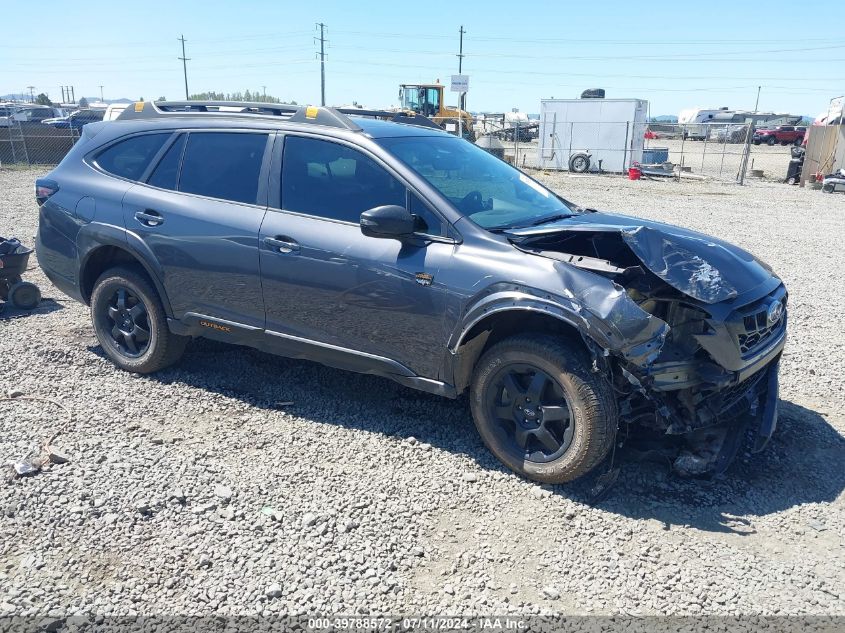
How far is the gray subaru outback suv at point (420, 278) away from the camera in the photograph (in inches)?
136

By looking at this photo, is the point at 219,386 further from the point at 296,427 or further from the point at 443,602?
the point at 443,602

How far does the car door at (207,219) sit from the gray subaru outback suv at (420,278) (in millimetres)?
14

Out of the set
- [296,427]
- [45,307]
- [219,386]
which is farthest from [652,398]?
[45,307]

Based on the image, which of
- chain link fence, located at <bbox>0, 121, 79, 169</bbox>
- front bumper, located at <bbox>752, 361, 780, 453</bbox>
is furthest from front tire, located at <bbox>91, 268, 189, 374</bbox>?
chain link fence, located at <bbox>0, 121, 79, 169</bbox>

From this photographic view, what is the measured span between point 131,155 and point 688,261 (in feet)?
13.2

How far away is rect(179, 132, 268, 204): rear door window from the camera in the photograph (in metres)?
4.51

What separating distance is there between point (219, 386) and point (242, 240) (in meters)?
1.27

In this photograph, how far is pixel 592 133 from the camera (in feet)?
88.5

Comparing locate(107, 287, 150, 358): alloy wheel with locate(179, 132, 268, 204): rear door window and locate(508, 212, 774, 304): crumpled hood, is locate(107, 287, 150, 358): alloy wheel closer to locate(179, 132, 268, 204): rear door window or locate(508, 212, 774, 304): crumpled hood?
locate(179, 132, 268, 204): rear door window

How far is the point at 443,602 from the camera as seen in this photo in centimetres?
287

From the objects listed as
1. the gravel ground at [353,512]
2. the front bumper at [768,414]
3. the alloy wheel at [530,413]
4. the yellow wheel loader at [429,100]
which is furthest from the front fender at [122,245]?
the yellow wheel loader at [429,100]

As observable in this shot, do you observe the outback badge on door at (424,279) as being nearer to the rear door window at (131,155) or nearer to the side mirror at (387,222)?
the side mirror at (387,222)

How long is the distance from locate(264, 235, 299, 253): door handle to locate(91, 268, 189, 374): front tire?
3.92 ft

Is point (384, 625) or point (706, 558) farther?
point (706, 558)
